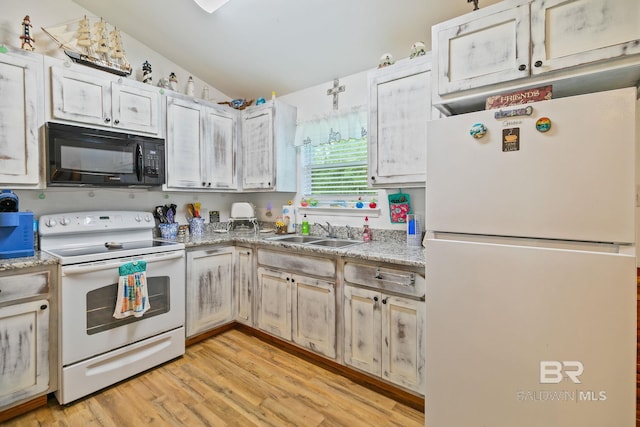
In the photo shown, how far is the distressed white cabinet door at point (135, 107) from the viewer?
225 cm

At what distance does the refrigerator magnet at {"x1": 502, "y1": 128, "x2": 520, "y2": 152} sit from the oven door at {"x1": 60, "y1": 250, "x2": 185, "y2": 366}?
7.27 feet

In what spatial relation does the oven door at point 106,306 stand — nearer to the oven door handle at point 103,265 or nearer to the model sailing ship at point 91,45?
the oven door handle at point 103,265

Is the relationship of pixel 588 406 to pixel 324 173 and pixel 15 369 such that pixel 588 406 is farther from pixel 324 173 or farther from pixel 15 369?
pixel 15 369

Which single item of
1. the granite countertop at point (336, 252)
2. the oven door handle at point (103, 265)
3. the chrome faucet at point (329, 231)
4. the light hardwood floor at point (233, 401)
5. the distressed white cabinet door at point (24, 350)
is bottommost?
the light hardwood floor at point (233, 401)

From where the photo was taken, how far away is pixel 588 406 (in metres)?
1.07

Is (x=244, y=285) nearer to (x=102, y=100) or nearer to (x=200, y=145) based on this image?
(x=200, y=145)

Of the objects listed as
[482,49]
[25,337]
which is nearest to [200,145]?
[25,337]

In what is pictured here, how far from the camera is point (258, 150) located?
300cm

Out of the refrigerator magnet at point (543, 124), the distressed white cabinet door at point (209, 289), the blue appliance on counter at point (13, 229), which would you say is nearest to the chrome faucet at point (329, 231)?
the distressed white cabinet door at point (209, 289)

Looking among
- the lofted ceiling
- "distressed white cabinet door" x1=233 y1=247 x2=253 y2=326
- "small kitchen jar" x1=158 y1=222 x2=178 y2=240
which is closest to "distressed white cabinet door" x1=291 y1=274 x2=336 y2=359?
"distressed white cabinet door" x1=233 y1=247 x2=253 y2=326

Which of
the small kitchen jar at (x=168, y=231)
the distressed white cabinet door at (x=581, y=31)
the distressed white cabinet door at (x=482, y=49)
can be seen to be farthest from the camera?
the small kitchen jar at (x=168, y=231)

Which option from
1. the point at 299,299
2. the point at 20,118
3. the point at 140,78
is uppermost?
the point at 140,78

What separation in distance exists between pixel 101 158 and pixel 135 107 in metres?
0.50

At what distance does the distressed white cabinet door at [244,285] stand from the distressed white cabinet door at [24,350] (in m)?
1.29
